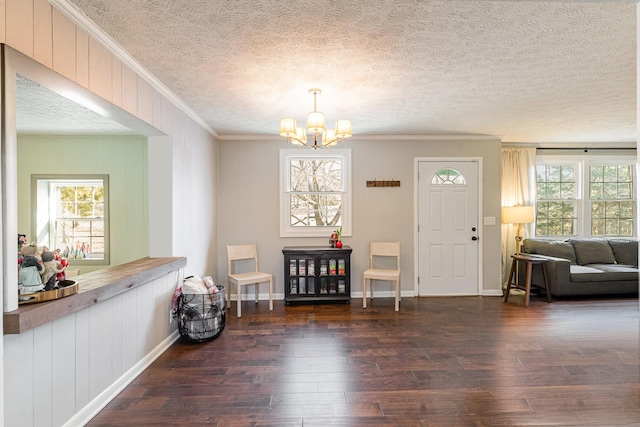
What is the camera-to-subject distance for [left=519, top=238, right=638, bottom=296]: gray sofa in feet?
15.4

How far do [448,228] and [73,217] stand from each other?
527 cm

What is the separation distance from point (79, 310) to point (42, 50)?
1404mm

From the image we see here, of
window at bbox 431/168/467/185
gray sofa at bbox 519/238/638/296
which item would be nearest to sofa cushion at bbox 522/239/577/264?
gray sofa at bbox 519/238/638/296

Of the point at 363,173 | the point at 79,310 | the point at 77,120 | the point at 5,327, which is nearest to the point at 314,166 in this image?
the point at 363,173

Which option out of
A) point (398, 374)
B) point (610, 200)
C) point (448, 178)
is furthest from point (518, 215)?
point (398, 374)

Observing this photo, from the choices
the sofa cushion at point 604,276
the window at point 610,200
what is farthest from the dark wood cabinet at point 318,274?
the window at point 610,200

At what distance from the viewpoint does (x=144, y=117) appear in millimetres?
2727

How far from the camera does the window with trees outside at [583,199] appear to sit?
5.72 meters

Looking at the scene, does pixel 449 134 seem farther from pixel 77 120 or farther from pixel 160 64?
pixel 77 120

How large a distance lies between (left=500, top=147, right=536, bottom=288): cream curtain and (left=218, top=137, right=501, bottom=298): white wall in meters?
0.56

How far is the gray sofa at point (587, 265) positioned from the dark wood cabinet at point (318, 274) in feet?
9.22

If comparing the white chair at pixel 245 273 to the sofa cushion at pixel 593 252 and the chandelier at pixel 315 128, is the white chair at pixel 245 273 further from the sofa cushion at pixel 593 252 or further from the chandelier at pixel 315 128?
the sofa cushion at pixel 593 252

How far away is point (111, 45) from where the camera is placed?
2.22m

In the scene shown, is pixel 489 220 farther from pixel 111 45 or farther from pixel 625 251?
pixel 111 45
